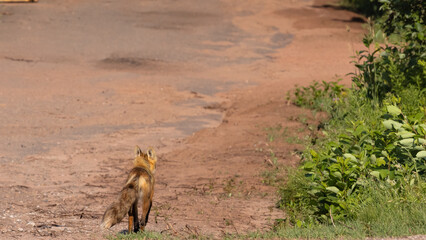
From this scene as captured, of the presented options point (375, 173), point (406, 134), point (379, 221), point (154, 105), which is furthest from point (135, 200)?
point (154, 105)

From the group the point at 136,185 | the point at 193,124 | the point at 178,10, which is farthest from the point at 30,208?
the point at 178,10

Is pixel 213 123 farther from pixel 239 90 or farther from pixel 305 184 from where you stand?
pixel 305 184

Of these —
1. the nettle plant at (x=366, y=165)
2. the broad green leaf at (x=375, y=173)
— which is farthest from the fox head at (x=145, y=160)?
the broad green leaf at (x=375, y=173)

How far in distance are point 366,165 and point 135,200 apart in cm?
209

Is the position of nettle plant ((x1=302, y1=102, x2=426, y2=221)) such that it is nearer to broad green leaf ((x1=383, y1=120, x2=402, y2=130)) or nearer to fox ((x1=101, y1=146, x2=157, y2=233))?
broad green leaf ((x1=383, y1=120, x2=402, y2=130))

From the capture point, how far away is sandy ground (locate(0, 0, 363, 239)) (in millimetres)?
7395

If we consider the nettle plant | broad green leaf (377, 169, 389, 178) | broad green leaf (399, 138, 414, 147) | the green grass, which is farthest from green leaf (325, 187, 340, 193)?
broad green leaf (399, 138, 414, 147)

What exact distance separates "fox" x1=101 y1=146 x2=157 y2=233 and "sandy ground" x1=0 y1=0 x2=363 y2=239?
0.33 m

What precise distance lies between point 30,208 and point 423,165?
3932 millimetres

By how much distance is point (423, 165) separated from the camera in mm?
6262

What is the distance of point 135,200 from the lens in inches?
226

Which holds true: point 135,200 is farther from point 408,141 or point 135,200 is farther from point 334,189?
point 408,141

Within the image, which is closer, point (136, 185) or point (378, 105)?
point (136, 185)

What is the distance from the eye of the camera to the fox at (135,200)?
5.49 m
